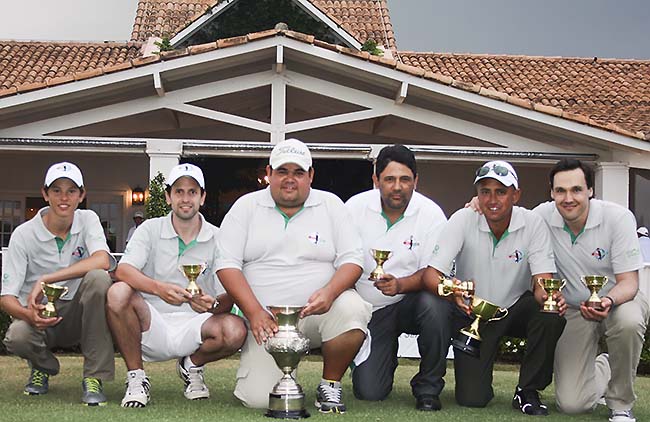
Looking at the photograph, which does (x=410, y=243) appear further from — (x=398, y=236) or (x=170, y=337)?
(x=170, y=337)

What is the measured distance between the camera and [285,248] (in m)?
5.90

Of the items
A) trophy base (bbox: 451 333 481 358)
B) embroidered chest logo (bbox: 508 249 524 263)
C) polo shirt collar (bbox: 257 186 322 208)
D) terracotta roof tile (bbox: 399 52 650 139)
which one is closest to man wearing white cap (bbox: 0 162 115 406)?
polo shirt collar (bbox: 257 186 322 208)

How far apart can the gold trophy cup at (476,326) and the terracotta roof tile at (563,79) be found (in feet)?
32.4

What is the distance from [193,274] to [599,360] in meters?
2.77

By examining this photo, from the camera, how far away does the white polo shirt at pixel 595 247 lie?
5.94 m

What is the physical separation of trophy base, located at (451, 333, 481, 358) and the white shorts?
1.55 metres

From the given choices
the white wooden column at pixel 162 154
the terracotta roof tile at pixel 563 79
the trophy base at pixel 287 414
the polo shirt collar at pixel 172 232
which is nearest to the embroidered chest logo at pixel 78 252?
the polo shirt collar at pixel 172 232

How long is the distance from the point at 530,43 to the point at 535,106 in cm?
1744

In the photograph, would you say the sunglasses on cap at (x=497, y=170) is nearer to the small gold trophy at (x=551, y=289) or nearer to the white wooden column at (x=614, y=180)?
the small gold trophy at (x=551, y=289)

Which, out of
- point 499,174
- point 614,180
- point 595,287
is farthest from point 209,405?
point 614,180

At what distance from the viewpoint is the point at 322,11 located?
1817 centimetres

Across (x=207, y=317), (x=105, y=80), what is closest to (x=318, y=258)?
(x=207, y=317)

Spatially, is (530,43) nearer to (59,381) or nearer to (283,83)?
(283,83)

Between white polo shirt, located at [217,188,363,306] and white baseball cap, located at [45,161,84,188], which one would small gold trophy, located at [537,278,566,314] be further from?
white baseball cap, located at [45,161,84,188]
